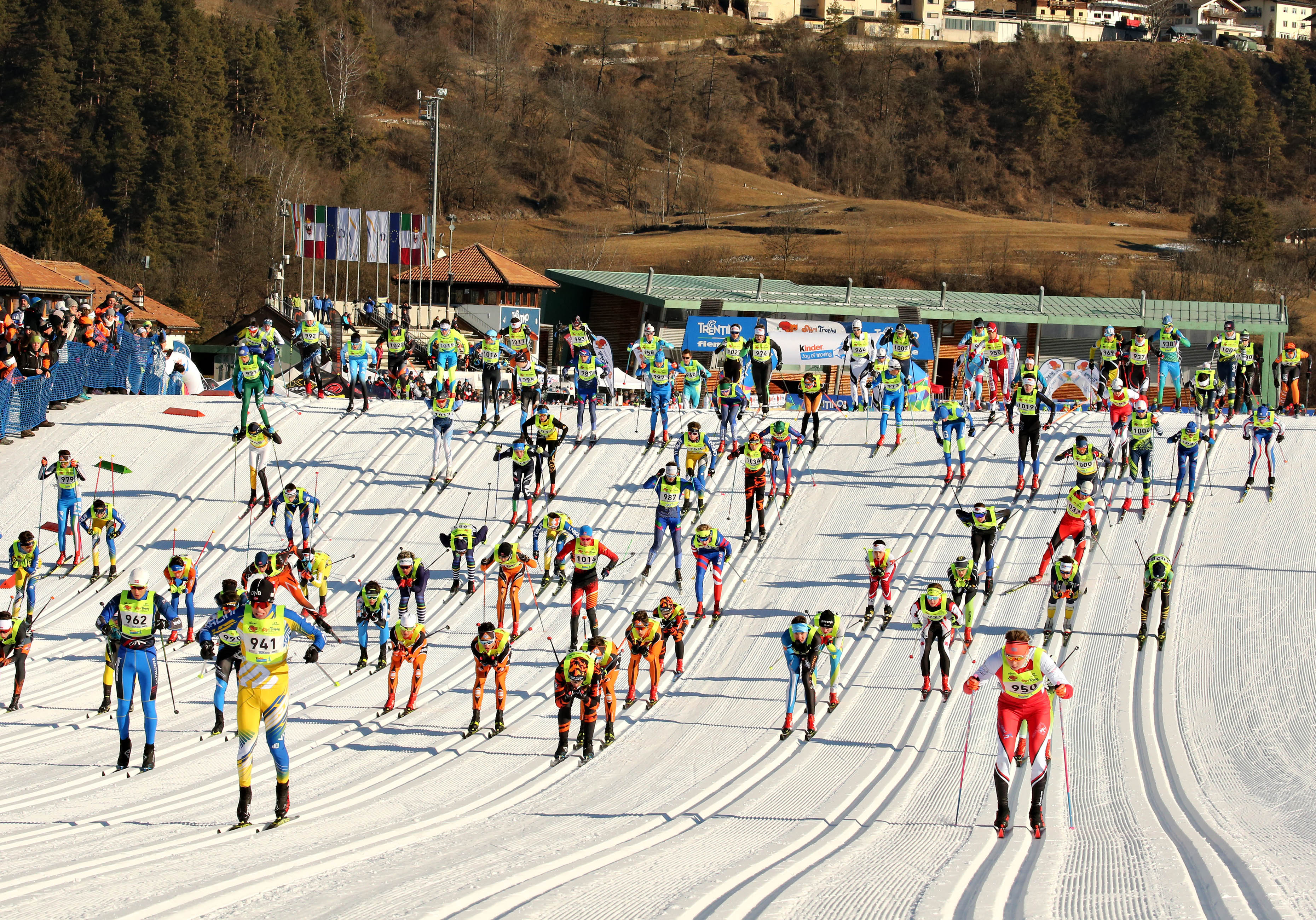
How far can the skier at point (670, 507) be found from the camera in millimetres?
17359

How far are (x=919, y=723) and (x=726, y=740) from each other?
2.12m

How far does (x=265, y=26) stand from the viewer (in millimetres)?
96625

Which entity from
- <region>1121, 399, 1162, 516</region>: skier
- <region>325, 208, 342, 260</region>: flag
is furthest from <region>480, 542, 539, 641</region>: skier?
<region>325, 208, 342, 260</region>: flag

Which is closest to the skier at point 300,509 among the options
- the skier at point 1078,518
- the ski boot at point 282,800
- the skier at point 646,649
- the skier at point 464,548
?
the skier at point 464,548

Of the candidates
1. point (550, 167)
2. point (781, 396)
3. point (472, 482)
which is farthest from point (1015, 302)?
point (550, 167)

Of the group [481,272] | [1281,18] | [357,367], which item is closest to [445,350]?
[357,367]

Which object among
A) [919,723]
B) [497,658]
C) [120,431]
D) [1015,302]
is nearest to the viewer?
[497,658]

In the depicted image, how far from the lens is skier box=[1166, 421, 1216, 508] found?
19.2 meters

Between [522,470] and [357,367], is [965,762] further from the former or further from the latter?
[357,367]

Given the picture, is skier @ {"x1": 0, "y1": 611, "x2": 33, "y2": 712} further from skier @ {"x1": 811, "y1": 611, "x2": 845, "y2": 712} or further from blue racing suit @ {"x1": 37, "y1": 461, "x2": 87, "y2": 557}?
skier @ {"x1": 811, "y1": 611, "x2": 845, "y2": 712}

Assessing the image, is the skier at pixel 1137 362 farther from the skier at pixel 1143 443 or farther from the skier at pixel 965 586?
the skier at pixel 965 586

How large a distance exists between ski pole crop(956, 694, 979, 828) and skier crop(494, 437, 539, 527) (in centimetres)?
799

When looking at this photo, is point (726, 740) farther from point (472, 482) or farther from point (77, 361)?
point (77, 361)

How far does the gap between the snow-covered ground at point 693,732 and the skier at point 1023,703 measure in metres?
0.52
